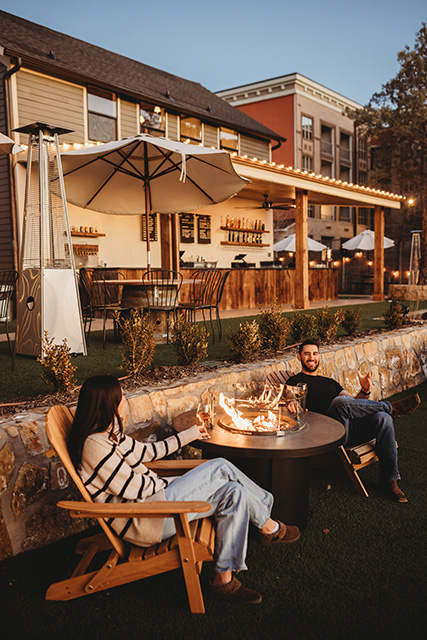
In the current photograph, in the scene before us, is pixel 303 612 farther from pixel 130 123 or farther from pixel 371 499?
pixel 130 123

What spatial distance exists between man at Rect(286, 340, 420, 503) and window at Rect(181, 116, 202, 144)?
1192 cm

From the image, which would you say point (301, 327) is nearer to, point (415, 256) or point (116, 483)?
point (116, 483)

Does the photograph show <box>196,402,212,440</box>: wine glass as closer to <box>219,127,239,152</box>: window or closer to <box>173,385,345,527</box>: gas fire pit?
<box>173,385,345,527</box>: gas fire pit

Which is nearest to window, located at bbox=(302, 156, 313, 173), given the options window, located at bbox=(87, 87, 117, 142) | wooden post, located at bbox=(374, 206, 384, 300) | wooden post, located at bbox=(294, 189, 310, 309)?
wooden post, located at bbox=(374, 206, 384, 300)

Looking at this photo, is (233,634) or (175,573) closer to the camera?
(233,634)

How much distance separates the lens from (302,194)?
1281 cm

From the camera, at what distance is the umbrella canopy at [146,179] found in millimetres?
7268

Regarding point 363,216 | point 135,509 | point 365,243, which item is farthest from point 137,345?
point 363,216

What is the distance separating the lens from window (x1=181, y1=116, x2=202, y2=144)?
584 inches

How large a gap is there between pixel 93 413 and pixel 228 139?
15.2 metres

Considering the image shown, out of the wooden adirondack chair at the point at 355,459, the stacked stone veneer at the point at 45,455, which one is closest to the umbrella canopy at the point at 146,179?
the stacked stone veneer at the point at 45,455

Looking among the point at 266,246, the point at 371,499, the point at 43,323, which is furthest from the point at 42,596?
the point at 266,246

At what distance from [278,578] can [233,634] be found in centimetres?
50

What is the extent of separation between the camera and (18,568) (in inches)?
114
